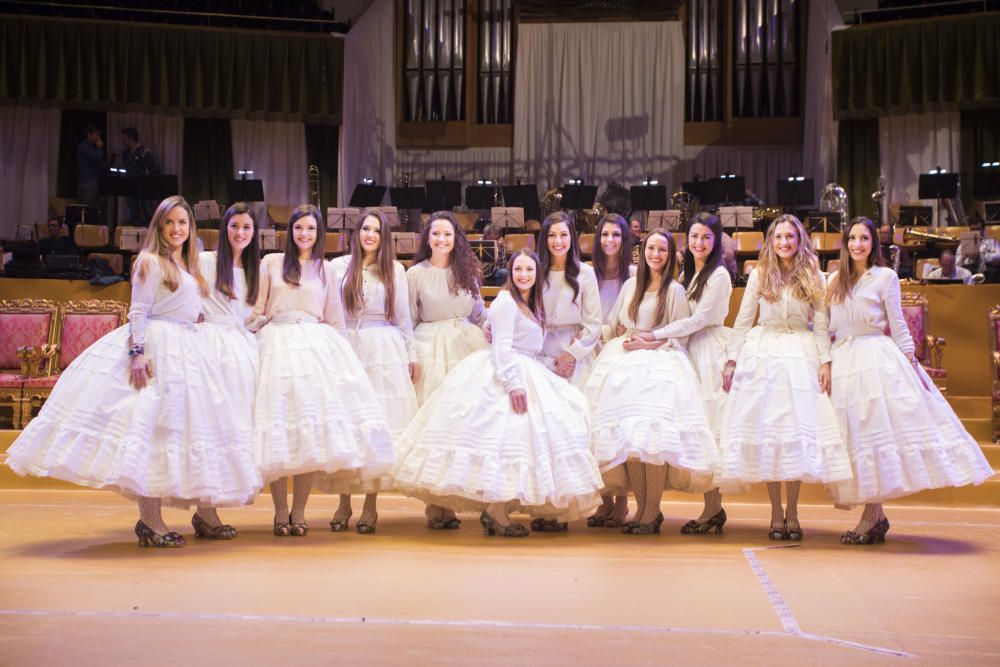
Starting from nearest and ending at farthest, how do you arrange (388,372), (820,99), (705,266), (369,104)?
(388,372)
(705,266)
(820,99)
(369,104)

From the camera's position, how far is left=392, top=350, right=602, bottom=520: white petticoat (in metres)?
5.03

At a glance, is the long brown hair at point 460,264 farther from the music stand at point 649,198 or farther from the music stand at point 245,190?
the music stand at point 649,198

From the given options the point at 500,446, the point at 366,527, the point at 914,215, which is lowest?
the point at 366,527

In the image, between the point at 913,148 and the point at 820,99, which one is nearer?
the point at 913,148

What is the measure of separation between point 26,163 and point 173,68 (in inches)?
102

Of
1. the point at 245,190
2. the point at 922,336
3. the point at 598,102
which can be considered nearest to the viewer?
the point at 922,336

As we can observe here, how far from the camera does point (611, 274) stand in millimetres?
6090

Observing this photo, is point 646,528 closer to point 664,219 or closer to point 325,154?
point 664,219

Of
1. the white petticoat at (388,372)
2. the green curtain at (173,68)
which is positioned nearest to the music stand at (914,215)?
the green curtain at (173,68)

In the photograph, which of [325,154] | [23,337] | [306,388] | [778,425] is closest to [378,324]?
[306,388]

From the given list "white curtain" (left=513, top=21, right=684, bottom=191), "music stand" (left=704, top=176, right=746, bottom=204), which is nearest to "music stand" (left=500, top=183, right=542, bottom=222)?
"white curtain" (left=513, top=21, right=684, bottom=191)

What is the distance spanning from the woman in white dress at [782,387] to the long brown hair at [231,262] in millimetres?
2339

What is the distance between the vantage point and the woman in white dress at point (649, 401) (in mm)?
5203

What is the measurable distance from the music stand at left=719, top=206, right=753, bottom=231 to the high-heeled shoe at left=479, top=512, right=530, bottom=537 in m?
9.08
